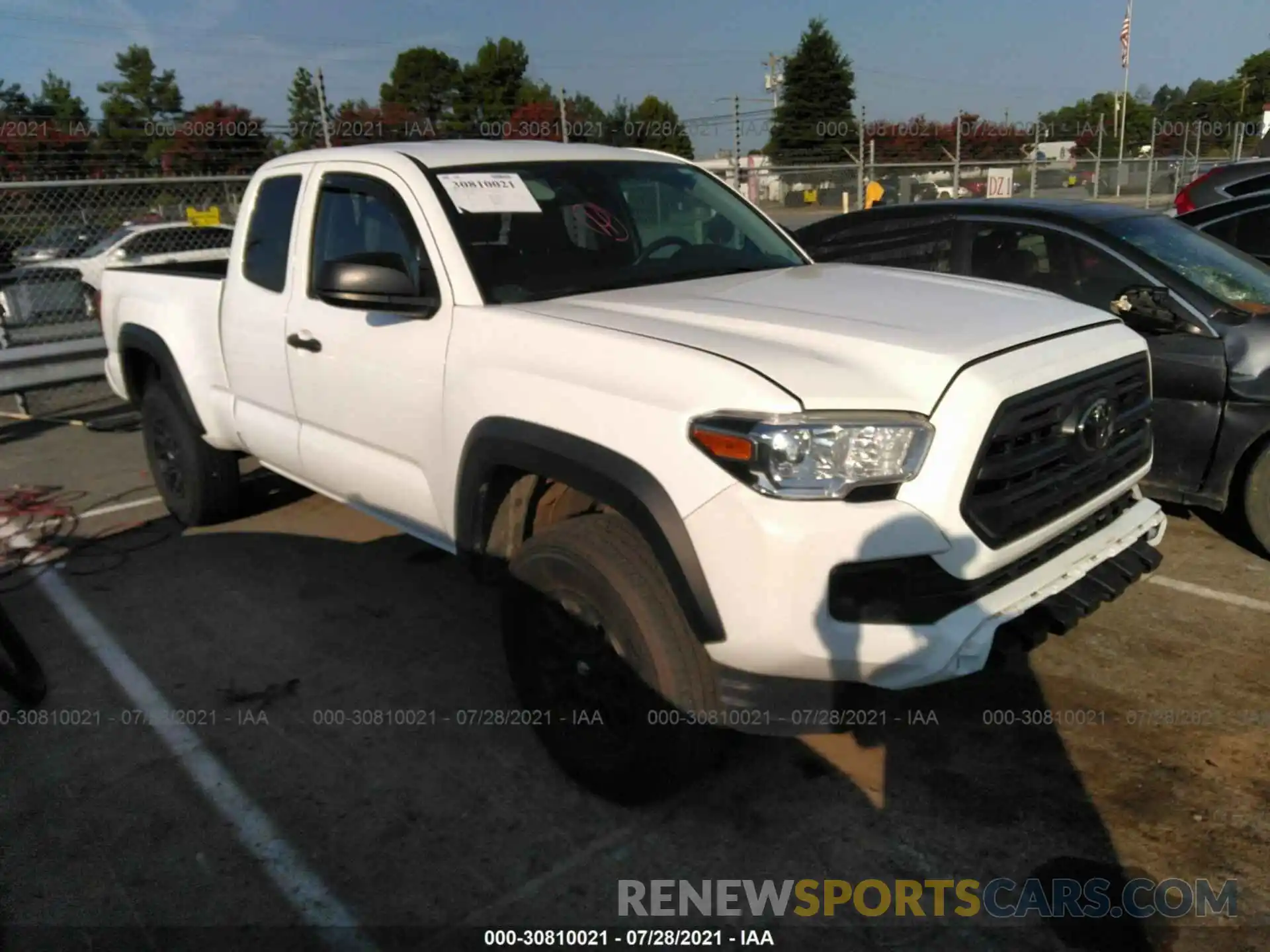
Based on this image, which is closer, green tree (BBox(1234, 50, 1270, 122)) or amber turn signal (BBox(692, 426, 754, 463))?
amber turn signal (BBox(692, 426, 754, 463))

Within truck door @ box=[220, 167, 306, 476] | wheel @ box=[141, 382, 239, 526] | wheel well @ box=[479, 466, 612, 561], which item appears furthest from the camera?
wheel @ box=[141, 382, 239, 526]

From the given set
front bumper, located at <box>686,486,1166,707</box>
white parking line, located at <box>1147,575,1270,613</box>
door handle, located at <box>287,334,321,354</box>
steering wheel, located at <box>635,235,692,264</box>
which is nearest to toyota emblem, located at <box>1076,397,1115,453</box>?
front bumper, located at <box>686,486,1166,707</box>

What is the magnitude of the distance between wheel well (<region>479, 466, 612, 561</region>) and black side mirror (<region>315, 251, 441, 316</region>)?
0.68m

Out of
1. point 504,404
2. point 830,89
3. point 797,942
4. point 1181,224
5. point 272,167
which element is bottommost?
point 797,942

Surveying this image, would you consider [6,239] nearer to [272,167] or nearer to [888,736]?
[272,167]

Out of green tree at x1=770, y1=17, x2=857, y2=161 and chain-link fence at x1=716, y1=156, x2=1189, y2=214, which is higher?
green tree at x1=770, y1=17, x2=857, y2=161

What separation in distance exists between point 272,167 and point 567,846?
138 inches

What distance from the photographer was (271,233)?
15.4 ft

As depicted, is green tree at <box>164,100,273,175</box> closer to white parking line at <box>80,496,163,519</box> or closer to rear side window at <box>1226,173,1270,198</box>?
white parking line at <box>80,496,163,519</box>

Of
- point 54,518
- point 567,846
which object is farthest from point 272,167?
point 567,846

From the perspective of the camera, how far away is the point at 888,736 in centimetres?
343

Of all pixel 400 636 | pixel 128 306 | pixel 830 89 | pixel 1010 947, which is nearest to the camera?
pixel 1010 947

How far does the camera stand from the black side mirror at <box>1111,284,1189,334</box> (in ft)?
15.3

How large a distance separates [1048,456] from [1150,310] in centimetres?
237
